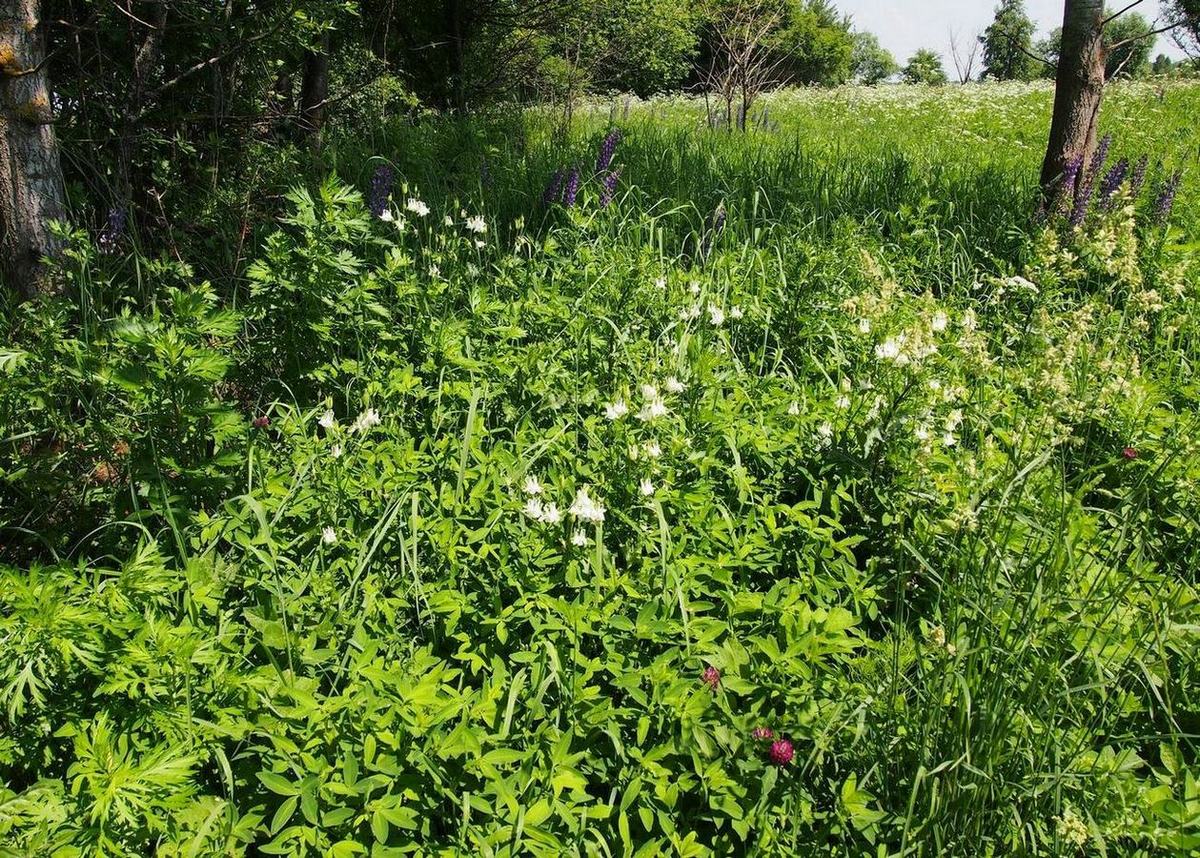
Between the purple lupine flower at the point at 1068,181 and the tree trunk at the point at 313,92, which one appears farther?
the tree trunk at the point at 313,92

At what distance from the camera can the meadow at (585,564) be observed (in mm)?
1749

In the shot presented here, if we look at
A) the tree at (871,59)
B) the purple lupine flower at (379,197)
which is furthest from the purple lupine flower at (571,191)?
the tree at (871,59)

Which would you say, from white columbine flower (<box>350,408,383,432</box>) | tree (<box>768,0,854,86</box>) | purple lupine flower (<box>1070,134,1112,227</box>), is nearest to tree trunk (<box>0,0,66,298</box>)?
white columbine flower (<box>350,408,383,432</box>)

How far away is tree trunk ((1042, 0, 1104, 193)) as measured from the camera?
177 inches

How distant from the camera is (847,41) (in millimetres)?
51375

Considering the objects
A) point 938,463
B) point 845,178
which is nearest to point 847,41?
point 845,178

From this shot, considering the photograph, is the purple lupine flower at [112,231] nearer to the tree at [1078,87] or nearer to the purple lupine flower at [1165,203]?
the tree at [1078,87]

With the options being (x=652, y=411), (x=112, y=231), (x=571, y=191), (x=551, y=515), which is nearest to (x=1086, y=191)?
(x=571, y=191)

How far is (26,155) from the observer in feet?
10.3

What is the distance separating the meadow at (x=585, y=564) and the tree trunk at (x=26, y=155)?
0.71 feet

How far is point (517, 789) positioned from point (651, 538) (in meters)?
0.79

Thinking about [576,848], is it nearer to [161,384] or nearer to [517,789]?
[517,789]

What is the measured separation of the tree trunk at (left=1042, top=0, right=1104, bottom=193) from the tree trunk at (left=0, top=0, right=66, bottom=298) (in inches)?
200

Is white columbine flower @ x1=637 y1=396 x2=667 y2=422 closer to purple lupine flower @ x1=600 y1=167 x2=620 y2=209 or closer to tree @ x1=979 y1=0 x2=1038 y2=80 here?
purple lupine flower @ x1=600 y1=167 x2=620 y2=209
